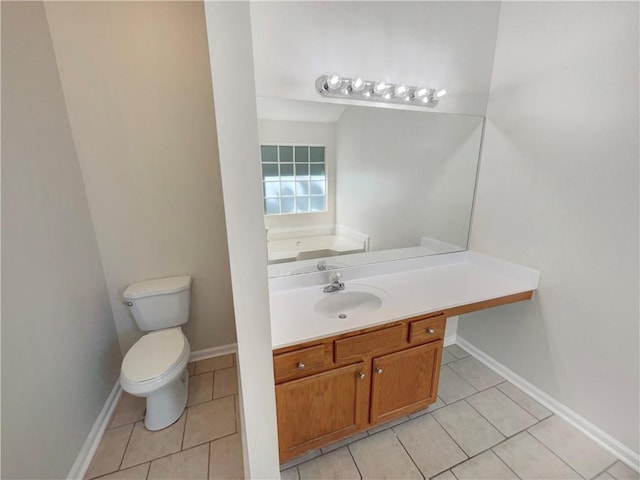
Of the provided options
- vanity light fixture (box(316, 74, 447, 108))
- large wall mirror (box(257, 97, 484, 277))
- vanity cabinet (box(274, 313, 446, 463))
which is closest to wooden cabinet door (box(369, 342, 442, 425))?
vanity cabinet (box(274, 313, 446, 463))

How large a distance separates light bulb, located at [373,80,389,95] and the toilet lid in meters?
1.95

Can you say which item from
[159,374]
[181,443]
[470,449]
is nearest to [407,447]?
[470,449]

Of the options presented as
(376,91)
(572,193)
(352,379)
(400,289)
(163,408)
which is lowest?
(163,408)

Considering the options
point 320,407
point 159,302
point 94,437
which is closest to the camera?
point 320,407

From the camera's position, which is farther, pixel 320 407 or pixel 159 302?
pixel 159 302

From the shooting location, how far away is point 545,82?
155 centimetres

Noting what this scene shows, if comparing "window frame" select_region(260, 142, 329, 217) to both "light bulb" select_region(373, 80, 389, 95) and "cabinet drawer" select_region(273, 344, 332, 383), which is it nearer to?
"light bulb" select_region(373, 80, 389, 95)

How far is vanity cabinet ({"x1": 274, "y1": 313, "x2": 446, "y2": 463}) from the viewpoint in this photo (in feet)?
3.95

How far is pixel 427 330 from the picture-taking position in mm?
1434

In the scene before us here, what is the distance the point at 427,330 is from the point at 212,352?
175 cm

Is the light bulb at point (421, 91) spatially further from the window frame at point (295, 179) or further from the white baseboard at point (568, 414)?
the white baseboard at point (568, 414)

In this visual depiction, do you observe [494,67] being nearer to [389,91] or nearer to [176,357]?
[389,91]

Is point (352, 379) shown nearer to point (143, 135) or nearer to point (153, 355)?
point (153, 355)

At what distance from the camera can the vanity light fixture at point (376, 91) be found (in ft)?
4.71
